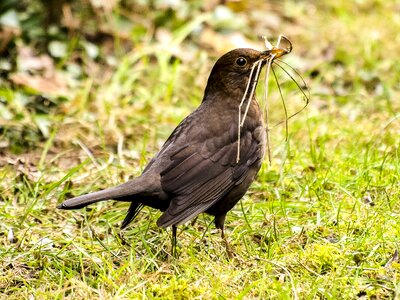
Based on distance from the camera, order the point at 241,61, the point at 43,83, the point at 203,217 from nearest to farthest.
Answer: the point at 241,61 → the point at 203,217 → the point at 43,83

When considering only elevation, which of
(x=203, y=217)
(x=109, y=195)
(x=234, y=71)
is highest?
(x=234, y=71)

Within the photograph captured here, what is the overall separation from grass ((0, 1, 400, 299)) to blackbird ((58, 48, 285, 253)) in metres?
0.28

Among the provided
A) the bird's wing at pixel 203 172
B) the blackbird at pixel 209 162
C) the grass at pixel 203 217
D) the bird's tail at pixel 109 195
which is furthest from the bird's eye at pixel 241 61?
the bird's tail at pixel 109 195

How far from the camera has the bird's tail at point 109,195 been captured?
385 cm

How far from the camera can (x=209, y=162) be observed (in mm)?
4297

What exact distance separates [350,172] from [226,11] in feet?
12.1

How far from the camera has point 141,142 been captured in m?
6.05

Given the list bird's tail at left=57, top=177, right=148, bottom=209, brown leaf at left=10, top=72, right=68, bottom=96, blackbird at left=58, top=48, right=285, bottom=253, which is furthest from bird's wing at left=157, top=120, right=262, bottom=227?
brown leaf at left=10, top=72, right=68, bottom=96

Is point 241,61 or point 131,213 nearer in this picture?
point 131,213

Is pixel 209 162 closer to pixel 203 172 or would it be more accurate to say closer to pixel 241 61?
pixel 203 172

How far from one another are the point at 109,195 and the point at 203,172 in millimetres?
586

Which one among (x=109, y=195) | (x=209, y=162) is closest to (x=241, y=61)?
(x=209, y=162)

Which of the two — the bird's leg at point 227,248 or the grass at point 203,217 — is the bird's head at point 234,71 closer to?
the grass at point 203,217

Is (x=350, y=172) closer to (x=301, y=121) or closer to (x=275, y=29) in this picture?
(x=301, y=121)
